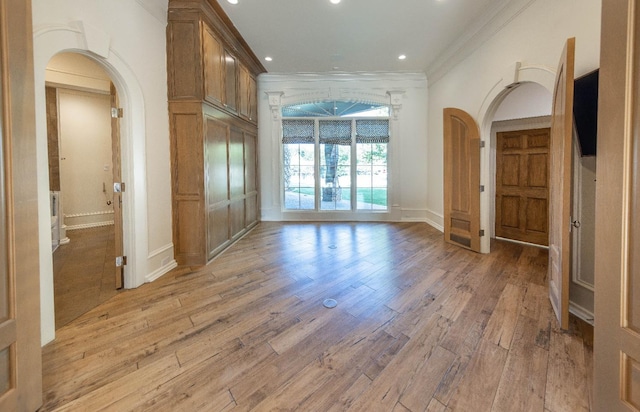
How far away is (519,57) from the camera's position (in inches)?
131

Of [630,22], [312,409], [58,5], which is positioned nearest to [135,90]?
[58,5]

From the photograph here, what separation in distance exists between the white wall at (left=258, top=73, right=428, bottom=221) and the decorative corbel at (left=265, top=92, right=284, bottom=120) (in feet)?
0.07

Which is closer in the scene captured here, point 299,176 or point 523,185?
point 523,185

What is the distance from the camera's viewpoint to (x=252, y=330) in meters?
2.19

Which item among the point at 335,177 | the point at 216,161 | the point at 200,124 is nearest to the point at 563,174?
the point at 200,124

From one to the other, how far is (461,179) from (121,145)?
4742mm

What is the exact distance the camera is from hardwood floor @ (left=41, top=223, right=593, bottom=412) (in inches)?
59.9

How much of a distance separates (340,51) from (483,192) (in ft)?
11.6

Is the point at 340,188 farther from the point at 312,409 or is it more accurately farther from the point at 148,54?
the point at 312,409

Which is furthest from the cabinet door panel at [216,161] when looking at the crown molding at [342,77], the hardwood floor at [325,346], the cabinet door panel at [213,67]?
the crown molding at [342,77]

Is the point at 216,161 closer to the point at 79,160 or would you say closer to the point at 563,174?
the point at 563,174

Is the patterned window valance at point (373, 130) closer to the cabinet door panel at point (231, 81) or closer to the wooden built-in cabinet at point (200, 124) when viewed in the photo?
the cabinet door panel at point (231, 81)

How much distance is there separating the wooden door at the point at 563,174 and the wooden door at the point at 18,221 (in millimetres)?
3385

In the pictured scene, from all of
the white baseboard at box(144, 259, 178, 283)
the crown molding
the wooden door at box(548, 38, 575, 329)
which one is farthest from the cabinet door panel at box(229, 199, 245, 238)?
the wooden door at box(548, 38, 575, 329)
